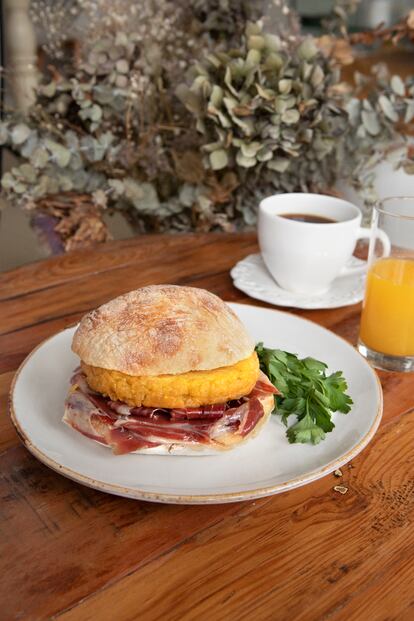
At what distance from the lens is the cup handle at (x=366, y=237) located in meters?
1.11

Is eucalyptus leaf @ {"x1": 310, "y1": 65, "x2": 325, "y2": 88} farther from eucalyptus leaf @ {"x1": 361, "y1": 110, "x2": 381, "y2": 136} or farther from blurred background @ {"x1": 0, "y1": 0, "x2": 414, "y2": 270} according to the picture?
eucalyptus leaf @ {"x1": 361, "y1": 110, "x2": 381, "y2": 136}

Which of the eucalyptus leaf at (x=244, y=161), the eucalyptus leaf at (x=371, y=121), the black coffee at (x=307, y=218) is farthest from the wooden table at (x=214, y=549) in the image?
the eucalyptus leaf at (x=371, y=121)

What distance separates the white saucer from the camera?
4.35ft

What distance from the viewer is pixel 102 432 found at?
0.80 meters

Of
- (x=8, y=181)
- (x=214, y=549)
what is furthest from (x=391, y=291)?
(x=8, y=181)

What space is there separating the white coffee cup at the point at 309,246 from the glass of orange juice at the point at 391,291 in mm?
180

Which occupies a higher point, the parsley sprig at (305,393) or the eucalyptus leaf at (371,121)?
the eucalyptus leaf at (371,121)

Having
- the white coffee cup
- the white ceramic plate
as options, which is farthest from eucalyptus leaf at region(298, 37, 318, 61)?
the white ceramic plate

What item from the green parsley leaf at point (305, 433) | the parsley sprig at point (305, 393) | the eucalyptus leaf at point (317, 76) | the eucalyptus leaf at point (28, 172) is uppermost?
the eucalyptus leaf at point (317, 76)

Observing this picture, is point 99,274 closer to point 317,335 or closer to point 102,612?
point 317,335

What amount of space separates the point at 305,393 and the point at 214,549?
0.93ft

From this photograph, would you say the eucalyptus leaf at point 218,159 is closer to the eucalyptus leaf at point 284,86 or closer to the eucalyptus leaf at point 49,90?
the eucalyptus leaf at point 284,86

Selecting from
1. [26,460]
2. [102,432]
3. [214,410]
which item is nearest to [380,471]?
[214,410]

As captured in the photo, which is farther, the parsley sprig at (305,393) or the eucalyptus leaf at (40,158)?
the eucalyptus leaf at (40,158)
